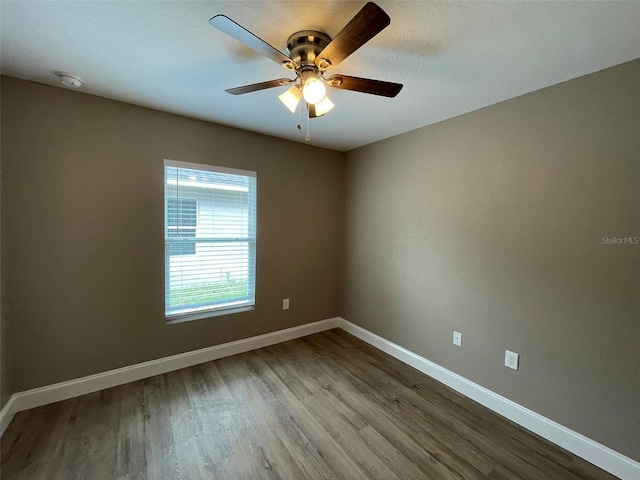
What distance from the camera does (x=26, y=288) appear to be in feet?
6.32

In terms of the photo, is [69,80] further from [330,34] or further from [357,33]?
[357,33]

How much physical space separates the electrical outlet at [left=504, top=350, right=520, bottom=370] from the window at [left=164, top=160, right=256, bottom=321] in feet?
7.93

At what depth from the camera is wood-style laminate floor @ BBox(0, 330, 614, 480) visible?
154 centimetres

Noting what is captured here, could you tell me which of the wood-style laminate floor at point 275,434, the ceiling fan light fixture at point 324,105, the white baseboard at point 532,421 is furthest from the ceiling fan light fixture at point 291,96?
the white baseboard at point 532,421

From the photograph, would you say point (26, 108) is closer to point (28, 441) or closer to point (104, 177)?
point (104, 177)

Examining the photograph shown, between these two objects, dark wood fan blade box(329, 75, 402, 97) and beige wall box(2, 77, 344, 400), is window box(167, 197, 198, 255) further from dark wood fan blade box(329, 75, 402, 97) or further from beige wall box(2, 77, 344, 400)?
dark wood fan blade box(329, 75, 402, 97)

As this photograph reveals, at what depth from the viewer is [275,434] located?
70.7 inches

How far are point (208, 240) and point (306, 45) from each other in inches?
77.9

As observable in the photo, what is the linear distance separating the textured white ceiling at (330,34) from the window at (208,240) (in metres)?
0.75

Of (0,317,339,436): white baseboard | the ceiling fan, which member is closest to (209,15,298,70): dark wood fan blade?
the ceiling fan

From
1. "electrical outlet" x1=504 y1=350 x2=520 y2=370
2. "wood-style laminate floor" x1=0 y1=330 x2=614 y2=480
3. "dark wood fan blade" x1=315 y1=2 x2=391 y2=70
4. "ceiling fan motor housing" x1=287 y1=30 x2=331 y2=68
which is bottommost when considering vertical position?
"wood-style laminate floor" x1=0 y1=330 x2=614 y2=480

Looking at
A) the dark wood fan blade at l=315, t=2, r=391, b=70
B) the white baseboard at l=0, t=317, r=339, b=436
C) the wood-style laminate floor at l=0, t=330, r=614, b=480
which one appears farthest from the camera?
the white baseboard at l=0, t=317, r=339, b=436

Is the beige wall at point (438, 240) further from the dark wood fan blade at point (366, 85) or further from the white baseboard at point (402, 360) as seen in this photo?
the dark wood fan blade at point (366, 85)

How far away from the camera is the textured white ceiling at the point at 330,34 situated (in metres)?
1.23
